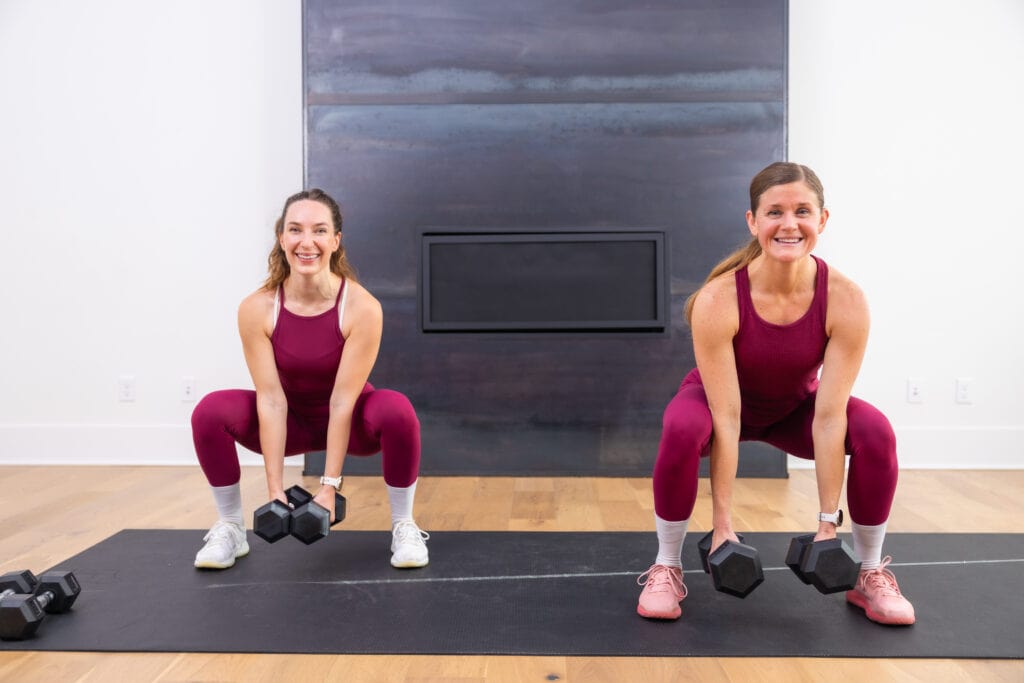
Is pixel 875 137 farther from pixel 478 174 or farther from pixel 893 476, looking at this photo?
pixel 893 476

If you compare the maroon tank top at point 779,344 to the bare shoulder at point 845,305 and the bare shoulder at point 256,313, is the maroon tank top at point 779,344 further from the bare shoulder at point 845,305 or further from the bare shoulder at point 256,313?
the bare shoulder at point 256,313

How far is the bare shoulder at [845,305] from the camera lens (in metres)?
1.71

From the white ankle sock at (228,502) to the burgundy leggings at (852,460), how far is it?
1.05 meters

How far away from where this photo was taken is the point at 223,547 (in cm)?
197

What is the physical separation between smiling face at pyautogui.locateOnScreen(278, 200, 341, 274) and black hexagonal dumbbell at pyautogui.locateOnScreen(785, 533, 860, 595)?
127cm

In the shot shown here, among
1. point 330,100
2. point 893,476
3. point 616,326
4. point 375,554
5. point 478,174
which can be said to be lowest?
point 375,554

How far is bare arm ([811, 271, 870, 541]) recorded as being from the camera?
1.70 m

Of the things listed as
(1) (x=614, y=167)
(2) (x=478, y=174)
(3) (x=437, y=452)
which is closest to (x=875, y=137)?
(1) (x=614, y=167)

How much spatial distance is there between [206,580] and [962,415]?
3.03 meters

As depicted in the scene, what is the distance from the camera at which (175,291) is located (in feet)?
11.7

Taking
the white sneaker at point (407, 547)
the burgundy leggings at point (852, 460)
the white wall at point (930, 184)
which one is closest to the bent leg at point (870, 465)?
the burgundy leggings at point (852, 460)

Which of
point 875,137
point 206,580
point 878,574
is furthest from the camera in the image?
point 875,137

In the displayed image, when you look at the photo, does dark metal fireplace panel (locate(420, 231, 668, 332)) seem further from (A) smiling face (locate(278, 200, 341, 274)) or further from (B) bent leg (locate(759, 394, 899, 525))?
(B) bent leg (locate(759, 394, 899, 525))

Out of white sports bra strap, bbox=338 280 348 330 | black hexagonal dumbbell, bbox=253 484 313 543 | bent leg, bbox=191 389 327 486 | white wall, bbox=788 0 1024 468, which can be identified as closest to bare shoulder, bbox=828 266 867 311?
white sports bra strap, bbox=338 280 348 330
